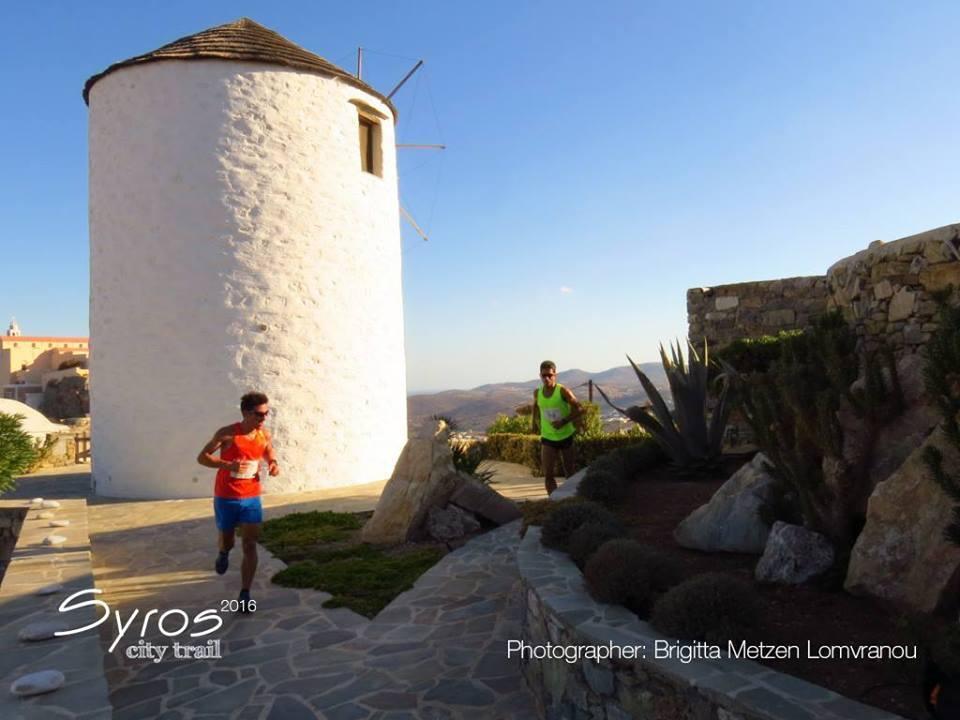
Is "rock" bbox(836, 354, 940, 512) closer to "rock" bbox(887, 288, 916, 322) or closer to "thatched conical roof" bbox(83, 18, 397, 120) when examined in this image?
"rock" bbox(887, 288, 916, 322)

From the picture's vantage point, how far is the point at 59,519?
7.36 meters

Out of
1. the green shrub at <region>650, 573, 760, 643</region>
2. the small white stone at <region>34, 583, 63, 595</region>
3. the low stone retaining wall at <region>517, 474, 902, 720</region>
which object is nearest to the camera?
the low stone retaining wall at <region>517, 474, 902, 720</region>

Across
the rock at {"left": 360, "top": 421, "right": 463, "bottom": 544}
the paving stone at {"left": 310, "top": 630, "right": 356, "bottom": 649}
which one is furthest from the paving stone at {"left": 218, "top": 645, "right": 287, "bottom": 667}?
the rock at {"left": 360, "top": 421, "right": 463, "bottom": 544}

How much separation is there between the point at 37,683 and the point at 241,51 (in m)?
10.0

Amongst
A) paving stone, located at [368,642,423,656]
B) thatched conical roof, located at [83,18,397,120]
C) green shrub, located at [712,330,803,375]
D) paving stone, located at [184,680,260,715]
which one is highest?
thatched conical roof, located at [83,18,397,120]

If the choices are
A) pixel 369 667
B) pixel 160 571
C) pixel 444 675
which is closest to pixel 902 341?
pixel 444 675

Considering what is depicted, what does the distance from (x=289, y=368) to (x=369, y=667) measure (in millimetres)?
7115

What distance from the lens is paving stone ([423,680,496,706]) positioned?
357 centimetres

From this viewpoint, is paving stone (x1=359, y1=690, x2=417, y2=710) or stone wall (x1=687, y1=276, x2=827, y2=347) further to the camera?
stone wall (x1=687, y1=276, x2=827, y2=347)

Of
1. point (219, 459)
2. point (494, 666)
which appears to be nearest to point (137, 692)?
point (219, 459)

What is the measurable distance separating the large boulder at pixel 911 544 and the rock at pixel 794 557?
24 centimetres

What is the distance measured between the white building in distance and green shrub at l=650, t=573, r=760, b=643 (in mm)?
8363

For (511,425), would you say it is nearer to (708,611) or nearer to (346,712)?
(346,712)

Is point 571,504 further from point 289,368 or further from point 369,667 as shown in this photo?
point 289,368
